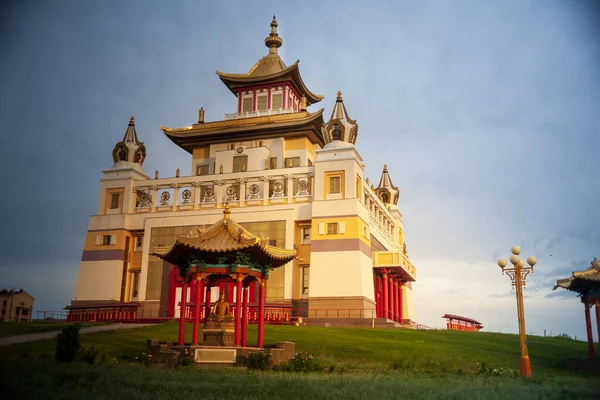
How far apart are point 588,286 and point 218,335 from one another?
19849 millimetres

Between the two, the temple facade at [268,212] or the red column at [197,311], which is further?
the temple facade at [268,212]

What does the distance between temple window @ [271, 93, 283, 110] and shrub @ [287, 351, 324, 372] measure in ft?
137

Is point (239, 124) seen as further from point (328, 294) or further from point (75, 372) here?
point (75, 372)

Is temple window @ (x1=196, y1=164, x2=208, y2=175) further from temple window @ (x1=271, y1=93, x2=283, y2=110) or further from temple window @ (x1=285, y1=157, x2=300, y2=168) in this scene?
temple window @ (x1=271, y1=93, x2=283, y2=110)

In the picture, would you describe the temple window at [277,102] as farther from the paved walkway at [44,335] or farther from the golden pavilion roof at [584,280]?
the golden pavilion roof at [584,280]

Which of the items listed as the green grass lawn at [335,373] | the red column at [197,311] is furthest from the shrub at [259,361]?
the red column at [197,311]

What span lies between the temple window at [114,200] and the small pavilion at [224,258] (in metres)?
29.0

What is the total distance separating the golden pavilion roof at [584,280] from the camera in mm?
32094

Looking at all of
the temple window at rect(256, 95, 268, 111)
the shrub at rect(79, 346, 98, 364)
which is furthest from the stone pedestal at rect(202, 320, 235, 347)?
the temple window at rect(256, 95, 268, 111)

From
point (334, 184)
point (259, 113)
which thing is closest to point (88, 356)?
point (334, 184)

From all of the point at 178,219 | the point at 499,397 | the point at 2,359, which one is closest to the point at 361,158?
the point at 178,219

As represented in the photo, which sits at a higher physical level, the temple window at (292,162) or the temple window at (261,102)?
the temple window at (261,102)

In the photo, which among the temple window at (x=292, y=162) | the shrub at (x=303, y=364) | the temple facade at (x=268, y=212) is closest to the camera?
the shrub at (x=303, y=364)

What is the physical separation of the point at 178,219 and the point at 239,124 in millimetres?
11564
